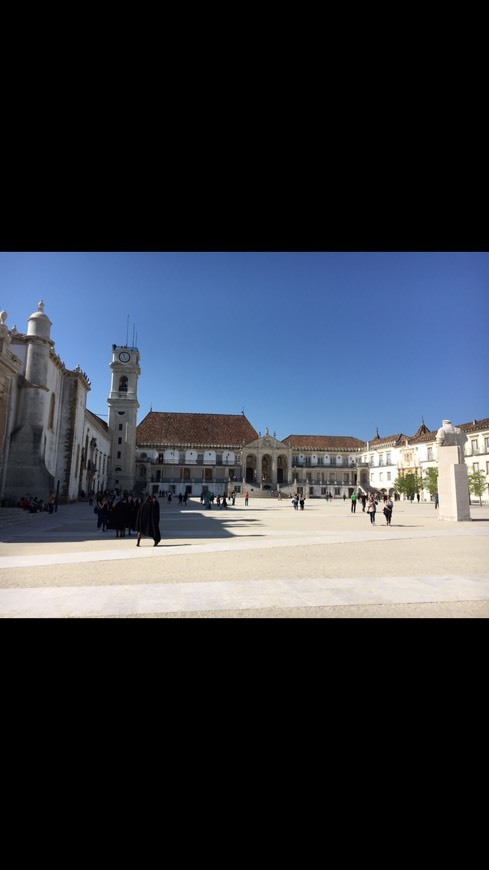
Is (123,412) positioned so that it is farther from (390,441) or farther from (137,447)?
(390,441)

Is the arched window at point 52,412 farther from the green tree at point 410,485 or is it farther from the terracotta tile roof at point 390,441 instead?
the terracotta tile roof at point 390,441

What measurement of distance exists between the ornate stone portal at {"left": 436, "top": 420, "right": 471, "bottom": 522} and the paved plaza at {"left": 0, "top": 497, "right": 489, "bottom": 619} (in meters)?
7.52

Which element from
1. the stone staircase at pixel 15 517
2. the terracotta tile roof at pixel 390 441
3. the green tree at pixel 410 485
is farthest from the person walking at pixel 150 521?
the terracotta tile roof at pixel 390 441

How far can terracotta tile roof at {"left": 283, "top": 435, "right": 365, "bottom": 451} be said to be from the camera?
235 ft

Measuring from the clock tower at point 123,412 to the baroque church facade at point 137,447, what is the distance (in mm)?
113

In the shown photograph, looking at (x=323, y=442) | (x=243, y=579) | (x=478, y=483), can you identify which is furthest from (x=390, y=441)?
(x=243, y=579)

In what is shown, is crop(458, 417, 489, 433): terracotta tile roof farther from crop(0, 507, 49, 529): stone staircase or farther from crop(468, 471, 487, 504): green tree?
crop(0, 507, 49, 529): stone staircase

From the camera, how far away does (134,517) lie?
44.4 feet

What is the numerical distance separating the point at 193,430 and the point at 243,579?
61245 millimetres

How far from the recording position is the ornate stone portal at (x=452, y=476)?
1776cm
